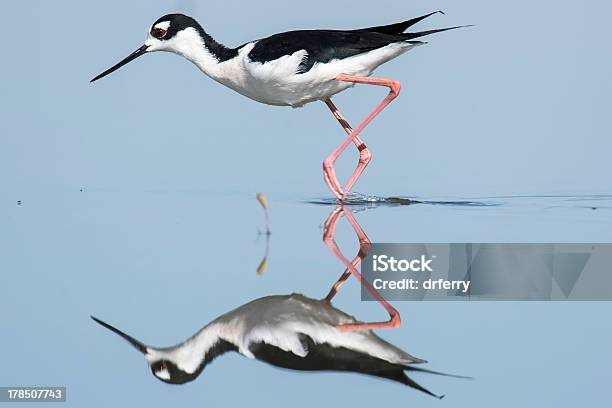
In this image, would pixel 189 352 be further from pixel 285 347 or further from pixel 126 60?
pixel 126 60

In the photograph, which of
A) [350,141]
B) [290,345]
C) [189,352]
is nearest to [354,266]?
[290,345]

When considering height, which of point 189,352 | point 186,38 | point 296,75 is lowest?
point 189,352

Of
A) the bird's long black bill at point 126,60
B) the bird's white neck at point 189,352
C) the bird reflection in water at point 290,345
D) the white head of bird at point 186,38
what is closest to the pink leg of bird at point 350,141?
the white head of bird at point 186,38

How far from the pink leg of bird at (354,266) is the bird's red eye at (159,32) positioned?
150 cm

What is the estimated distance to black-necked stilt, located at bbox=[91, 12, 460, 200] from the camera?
6379mm

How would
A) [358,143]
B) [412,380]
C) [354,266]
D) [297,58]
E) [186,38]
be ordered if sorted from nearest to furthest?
[412,380], [354,266], [297,58], [186,38], [358,143]

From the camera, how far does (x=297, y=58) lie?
633cm

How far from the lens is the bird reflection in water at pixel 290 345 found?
3811mm

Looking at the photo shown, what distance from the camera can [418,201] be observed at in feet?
21.9

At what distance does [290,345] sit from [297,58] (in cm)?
272

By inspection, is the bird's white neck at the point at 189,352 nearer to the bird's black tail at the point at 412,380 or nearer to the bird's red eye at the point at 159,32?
the bird's black tail at the point at 412,380

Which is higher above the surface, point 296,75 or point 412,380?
point 296,75

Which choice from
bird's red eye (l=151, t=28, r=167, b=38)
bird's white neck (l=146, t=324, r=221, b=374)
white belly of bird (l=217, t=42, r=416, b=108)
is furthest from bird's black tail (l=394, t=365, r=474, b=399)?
bird's red eye (l=151, t=28, r=167, b=38)

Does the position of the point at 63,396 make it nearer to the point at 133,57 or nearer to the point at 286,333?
the point at 286,333
